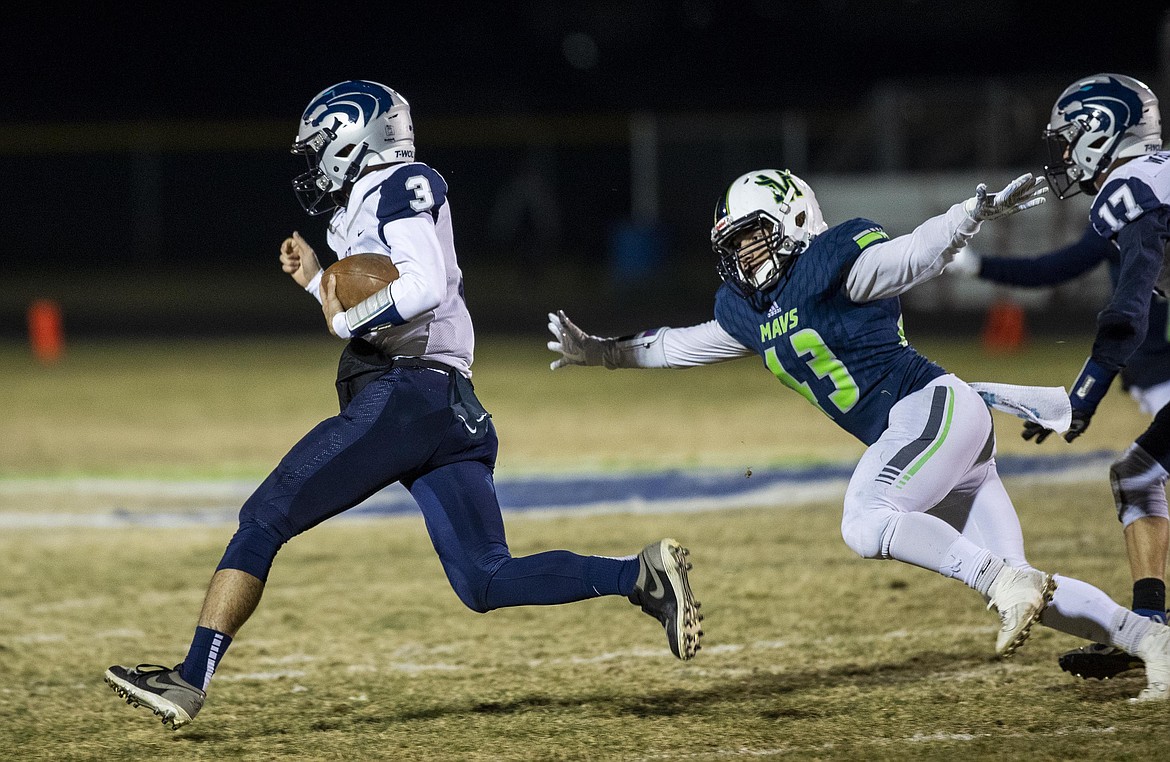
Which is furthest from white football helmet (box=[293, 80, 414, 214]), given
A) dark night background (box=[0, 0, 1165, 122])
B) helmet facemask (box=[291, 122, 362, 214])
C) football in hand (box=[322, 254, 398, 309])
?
dark night background (box=[0, 0, 1165, 122])

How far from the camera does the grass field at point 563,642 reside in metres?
4.04

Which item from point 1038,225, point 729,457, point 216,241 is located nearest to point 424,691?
point 729,457

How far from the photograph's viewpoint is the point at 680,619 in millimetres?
3896

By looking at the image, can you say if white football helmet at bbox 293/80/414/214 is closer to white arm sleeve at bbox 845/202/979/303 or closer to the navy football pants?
the navy football pants

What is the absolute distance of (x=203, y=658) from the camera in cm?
389

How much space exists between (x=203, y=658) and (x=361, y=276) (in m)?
1.19

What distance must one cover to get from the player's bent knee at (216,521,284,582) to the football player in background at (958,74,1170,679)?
2.46 metres

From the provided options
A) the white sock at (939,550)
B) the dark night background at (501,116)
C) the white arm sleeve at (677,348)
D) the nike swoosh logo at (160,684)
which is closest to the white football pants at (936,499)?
the white sock at (939,550)

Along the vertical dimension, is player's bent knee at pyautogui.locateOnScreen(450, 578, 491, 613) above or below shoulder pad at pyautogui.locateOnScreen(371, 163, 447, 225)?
below

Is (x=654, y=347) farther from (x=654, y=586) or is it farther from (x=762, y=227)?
(x=654, y=586)

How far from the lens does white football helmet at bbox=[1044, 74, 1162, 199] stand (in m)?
4.61

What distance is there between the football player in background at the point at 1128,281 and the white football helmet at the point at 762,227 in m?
0.89

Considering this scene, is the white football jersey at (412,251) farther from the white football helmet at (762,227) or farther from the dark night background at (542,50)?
the dark night background at (542,50)

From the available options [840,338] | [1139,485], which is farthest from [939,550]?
[1139,485]
